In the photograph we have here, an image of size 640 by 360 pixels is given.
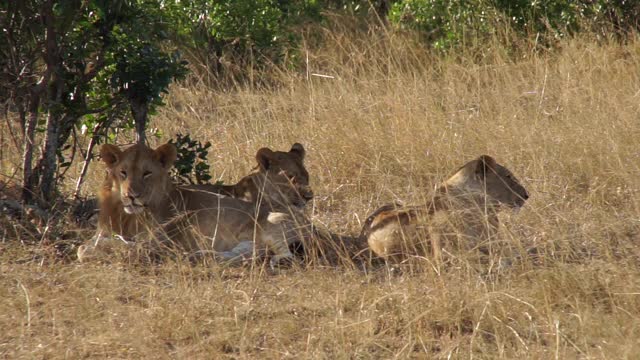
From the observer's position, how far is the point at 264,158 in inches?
294

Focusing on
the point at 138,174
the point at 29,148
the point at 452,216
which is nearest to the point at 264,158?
the point at 138,174

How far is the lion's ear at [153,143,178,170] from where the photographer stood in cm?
673

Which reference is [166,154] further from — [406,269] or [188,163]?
[406,269]

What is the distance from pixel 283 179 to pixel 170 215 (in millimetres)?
→ 963

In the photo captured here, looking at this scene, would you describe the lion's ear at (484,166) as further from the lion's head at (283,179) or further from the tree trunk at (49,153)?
the tree trunk at (49,153)

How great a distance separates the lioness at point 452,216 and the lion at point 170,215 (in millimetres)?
546

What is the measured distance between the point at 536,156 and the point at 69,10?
132 inches

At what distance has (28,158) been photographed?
Result: 23.6ft

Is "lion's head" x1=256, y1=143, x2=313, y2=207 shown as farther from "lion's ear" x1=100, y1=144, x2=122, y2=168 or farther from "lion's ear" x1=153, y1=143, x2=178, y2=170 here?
"lion's ear" x1=100, y1=144, x2=122, y2=168

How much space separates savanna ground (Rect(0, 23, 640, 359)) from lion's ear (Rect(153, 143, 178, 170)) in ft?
1.99

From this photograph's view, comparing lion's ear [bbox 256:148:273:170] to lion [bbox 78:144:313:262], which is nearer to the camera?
lion [bbox 78:144:313:262]

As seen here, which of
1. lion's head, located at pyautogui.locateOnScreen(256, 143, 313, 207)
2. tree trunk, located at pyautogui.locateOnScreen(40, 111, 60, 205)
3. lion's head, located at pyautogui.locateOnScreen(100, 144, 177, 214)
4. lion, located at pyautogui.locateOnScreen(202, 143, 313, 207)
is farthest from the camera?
lion, located at pyautogui.locateOnScreen(202, 143, 313, 207)

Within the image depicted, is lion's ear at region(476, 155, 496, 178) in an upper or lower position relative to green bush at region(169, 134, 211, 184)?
lower

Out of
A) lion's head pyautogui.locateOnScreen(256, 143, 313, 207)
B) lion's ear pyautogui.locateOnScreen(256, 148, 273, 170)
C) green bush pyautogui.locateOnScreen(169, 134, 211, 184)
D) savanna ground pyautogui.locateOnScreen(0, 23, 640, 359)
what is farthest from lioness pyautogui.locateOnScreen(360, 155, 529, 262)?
green bush pyautogui.locateOnScreen(169, 134, 211, 184)
